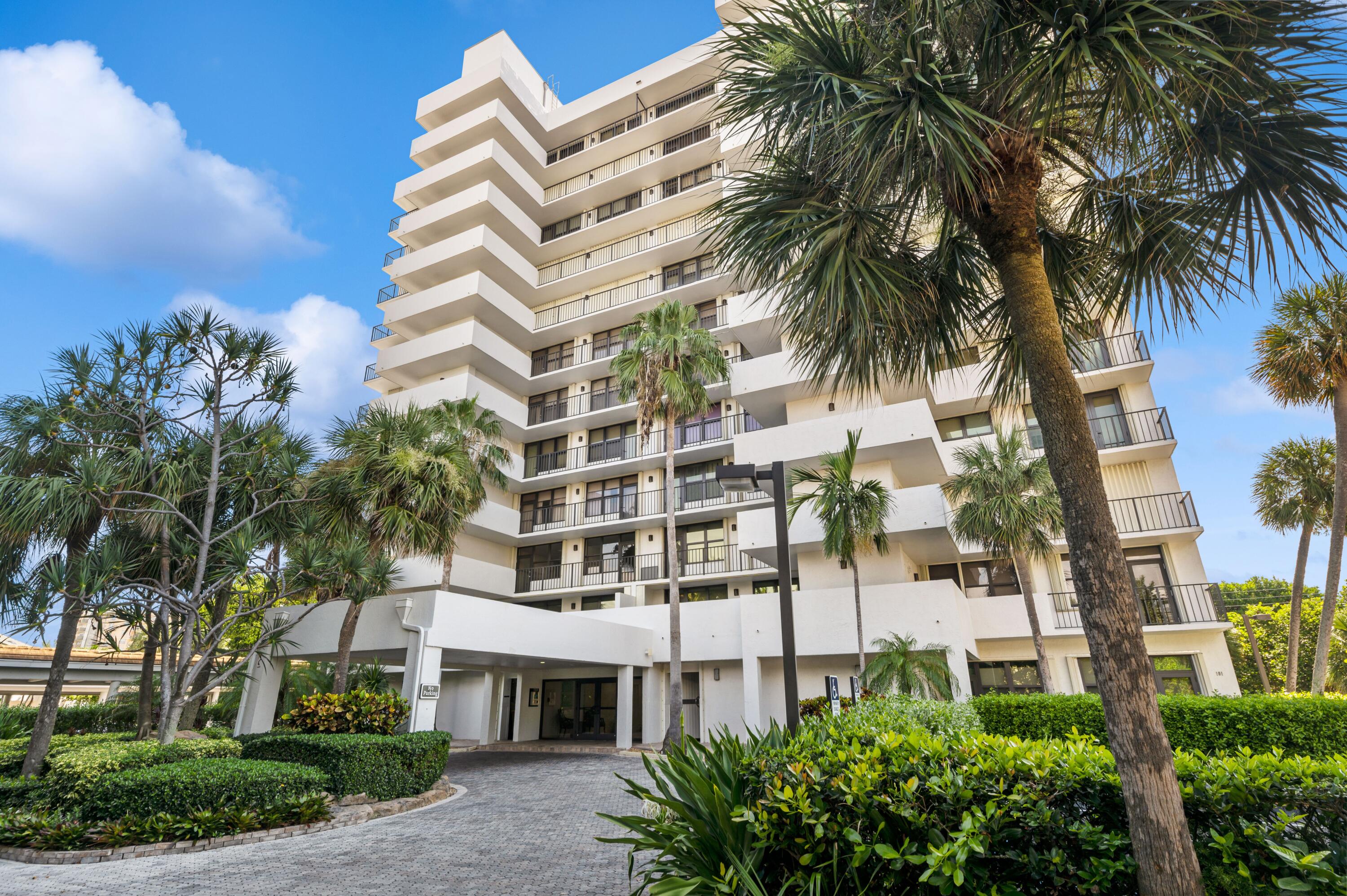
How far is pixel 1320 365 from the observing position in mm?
15234

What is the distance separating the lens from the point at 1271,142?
199 inches

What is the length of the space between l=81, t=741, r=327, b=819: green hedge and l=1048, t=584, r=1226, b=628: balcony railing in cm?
1840

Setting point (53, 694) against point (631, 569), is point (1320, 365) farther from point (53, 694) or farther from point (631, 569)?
point (53, 694)

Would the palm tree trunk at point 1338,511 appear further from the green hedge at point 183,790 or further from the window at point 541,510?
the window at point 541,510

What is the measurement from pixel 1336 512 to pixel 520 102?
111 feet

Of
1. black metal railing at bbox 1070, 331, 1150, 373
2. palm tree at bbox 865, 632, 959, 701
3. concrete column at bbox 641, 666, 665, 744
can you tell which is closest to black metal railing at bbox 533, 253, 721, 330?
black metal railing at bbox 1070, 331, 1150, 373

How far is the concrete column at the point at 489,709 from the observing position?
22297mm

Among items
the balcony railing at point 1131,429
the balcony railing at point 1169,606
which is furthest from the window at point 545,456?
the balcony railing at point 1169,606

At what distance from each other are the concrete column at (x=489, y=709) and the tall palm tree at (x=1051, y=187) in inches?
775

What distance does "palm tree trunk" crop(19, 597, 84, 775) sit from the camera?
11523 millimetres

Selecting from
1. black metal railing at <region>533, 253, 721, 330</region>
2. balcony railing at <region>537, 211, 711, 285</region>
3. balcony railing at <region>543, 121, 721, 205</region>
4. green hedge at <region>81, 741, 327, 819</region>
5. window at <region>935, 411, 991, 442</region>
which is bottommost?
green hedge at <region>81, 741, 327, 819</region>

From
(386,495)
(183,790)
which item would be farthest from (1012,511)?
(183,790)

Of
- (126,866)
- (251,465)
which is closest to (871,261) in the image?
(126,866)

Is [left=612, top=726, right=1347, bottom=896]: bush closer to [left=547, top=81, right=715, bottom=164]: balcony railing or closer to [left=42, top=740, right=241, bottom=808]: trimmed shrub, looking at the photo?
[left=42, top=740, right=241, bottom=808]: trimmed shrub
